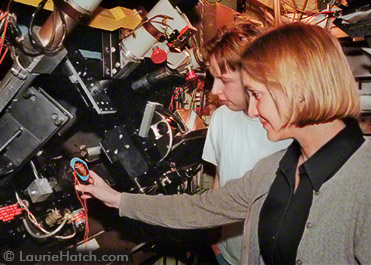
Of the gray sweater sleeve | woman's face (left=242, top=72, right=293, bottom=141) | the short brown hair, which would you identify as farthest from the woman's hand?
the short brown hair

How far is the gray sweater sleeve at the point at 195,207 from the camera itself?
119 cm

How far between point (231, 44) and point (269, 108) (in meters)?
0.70

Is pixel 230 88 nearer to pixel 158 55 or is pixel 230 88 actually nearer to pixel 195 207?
pixel 158 55

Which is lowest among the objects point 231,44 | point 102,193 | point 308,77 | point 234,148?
point 234,148

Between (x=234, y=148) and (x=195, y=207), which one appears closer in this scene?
(x=195, y=207)

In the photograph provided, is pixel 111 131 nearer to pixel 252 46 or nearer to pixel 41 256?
pixel 41 256

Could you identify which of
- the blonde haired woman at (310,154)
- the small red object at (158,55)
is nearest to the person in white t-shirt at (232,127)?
the small red object at (158,55)

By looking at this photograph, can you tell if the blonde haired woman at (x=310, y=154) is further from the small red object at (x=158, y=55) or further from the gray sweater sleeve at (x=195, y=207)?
the small red object at (x=158, y=55)

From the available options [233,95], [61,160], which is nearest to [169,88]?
[233,95]

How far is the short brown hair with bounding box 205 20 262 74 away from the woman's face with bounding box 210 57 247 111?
3 cm

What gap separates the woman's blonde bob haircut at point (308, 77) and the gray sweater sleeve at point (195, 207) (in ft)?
1.37

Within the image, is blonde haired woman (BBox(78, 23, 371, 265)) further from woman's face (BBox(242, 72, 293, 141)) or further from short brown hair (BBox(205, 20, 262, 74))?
short brown hair (BBox(205, 20, 262, 74))

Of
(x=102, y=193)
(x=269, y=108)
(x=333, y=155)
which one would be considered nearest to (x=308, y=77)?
(x=269, y=108)

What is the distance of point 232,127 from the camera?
1.67 metres
